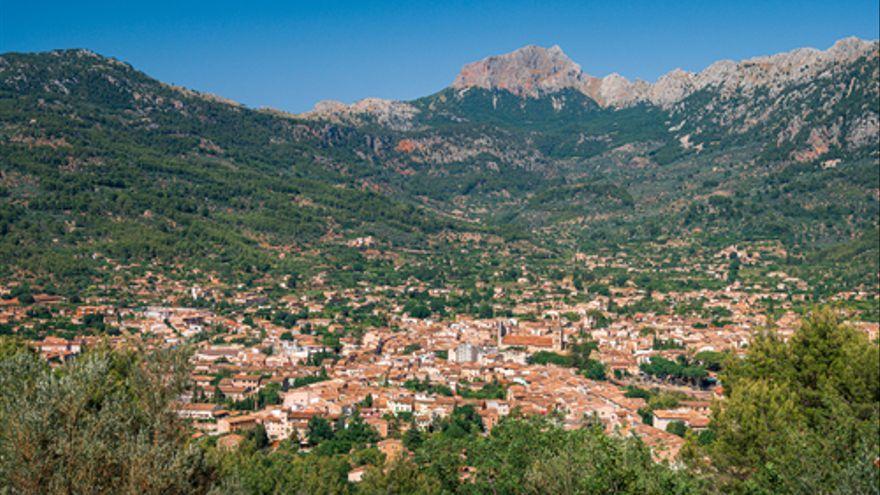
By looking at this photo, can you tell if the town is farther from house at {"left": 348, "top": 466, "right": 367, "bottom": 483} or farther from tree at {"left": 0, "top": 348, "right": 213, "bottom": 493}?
tree at {"left": 0, "top": 348, "right": 213, "bottom": 493}

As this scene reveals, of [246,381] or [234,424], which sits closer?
[234,424]

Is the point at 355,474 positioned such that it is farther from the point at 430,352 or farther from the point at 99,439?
the point at 430,352

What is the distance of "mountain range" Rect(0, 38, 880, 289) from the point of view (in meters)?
87.3

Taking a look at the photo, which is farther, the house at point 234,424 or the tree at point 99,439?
the house at point 234,424

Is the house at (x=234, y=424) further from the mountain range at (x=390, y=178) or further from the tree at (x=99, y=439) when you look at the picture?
the mountain range at (x=390, y=178)

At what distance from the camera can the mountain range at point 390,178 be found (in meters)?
87.3

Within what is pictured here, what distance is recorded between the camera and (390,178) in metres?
167

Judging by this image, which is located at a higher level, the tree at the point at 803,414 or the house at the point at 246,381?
the tree at the point at 803,414

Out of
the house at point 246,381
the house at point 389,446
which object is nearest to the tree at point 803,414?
the house at point 389,446

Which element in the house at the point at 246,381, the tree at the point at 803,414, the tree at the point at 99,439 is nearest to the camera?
the tree at the point at 99,439

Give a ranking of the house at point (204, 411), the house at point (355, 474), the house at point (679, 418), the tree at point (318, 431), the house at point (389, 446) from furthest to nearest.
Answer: the house at point (204, 411)
the house at point (679, 418)
the tree at point (318, 431)
the house at point (389, 446)
the house at point (355, 474)

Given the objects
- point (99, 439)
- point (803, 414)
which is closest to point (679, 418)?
point (803, 414)

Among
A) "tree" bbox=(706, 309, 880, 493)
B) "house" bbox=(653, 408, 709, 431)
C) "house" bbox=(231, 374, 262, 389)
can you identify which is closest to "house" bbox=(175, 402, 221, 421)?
"house" bbox=(231, 374, 262, 389)

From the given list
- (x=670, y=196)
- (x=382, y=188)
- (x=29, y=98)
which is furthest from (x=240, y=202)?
(x=670, y=196)
